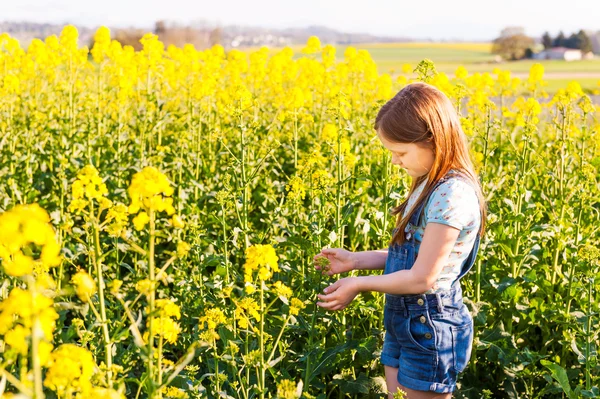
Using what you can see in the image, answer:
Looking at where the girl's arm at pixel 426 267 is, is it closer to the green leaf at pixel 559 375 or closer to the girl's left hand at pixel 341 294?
the girl's left hand at pixel 341 294

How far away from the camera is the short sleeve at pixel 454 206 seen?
8.34 feet

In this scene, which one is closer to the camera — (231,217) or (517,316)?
(517,316)

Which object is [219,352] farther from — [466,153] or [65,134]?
[65,134]

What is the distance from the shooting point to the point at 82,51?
6836mm

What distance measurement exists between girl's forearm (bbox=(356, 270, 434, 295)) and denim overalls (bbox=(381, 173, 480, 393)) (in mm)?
154

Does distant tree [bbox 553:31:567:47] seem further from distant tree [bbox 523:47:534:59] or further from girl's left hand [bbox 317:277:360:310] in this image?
girl's left hand [bbox 317:277:360:310]

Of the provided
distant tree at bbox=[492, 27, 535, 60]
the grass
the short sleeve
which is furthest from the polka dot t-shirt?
distant tree at bbox=[492, 27, 535, 60]

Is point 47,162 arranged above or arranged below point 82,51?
below

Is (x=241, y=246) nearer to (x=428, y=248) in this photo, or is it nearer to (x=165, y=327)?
(x=428, y=248)

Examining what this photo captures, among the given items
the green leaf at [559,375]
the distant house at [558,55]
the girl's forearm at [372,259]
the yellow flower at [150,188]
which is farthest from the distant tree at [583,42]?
the yellow flower at [150,188]

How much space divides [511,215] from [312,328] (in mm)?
1371

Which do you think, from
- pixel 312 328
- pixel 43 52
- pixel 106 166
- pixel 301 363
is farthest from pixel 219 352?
pixel 43 52

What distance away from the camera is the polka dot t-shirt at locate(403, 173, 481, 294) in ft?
8.37

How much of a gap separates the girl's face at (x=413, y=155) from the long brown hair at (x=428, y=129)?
15 mm
